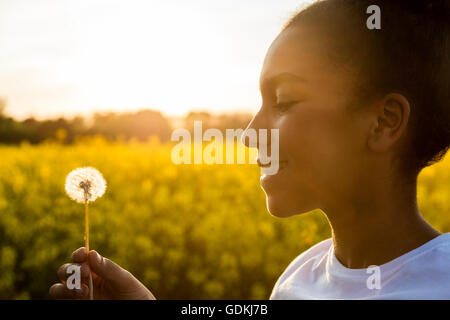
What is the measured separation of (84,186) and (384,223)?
73 centimetres

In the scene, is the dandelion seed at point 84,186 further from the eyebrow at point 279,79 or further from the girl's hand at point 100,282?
the eyebrow at point 279,79

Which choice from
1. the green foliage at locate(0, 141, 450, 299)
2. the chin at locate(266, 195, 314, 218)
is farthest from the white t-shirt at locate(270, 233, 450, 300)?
the green foliage at locate(0, 141, 450, 299)

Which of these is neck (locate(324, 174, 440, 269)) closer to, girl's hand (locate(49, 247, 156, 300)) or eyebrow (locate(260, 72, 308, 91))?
eyebrow (locate(260, 72, 308, 91))

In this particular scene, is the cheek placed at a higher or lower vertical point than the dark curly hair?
lower

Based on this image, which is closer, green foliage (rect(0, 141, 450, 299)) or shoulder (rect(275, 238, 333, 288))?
shoulder (rect(275, 238, 333, 288))

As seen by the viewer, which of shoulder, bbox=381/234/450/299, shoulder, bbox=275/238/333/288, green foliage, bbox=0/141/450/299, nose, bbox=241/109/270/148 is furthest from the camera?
green foliage, bbox=0/141/450/299

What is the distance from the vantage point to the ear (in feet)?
3.36

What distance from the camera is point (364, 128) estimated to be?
3.39 feet

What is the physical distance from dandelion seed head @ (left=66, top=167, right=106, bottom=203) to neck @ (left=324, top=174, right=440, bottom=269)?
56cm

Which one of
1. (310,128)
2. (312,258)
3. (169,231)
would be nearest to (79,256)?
(310,128)

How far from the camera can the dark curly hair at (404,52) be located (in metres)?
1.02

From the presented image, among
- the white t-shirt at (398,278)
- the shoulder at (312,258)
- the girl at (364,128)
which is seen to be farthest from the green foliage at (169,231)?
the girl at (364,128)
